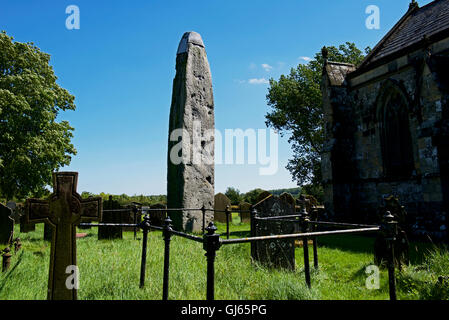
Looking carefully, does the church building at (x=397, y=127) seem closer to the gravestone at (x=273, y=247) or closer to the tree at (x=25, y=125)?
the gravestone at (x=273, y=247)

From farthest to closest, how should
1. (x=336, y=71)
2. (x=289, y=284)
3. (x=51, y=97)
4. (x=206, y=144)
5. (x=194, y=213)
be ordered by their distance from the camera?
(x=51, y=97) → (x=336, y=71) → (x=206, y=144) → (x=194, y=213) → (x=289, y=284)

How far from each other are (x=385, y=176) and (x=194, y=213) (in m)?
7.63

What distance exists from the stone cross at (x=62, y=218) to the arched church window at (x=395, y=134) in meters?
11.1

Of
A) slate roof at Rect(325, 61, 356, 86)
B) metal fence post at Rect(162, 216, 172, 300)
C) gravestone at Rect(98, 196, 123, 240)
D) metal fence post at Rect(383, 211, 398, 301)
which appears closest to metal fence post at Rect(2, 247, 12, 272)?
metal fence post at Rect(162, 216, 172, 300)

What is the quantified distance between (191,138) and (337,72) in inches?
317

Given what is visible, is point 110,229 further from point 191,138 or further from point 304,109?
point 304,109

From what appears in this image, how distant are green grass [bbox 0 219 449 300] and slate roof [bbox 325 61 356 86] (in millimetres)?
8968

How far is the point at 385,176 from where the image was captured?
11398mm

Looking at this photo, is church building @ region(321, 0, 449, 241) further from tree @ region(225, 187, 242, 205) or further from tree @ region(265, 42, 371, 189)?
tree @ region(225, 187, 242, 205)

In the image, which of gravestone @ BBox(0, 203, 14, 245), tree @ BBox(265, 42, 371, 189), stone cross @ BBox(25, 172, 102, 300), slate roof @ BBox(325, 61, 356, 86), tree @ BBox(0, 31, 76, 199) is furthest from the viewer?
tree @ BBox(265, 42, 371, 189)

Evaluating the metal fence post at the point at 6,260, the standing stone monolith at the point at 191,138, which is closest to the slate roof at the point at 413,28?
the standing stone monolith at the point at 191,138

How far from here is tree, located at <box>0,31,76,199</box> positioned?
16469 mm
